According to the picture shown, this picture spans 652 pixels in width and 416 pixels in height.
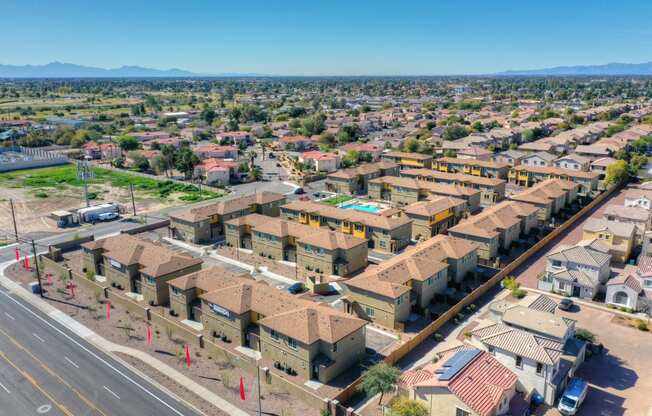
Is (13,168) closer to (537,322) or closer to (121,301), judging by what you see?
(121,301)

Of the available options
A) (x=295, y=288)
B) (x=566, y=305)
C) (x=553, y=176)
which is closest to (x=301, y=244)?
(x=295, y=288)

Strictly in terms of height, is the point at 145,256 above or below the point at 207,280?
above

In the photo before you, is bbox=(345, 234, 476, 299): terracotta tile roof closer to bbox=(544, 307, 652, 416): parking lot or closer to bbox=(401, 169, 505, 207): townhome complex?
bbox=(544, 307, 652, 416): parking lot

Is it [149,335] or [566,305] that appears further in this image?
[566,305]

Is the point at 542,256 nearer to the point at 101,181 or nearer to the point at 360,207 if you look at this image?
the point at 360,207

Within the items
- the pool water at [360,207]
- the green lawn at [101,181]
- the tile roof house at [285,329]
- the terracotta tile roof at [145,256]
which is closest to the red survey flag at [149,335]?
the tile roof house at [285,329]

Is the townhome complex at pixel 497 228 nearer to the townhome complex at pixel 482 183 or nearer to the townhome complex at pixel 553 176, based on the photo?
the townhome complex at pixel 482 183

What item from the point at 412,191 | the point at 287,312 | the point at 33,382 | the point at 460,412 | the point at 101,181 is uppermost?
the point at 412,191
